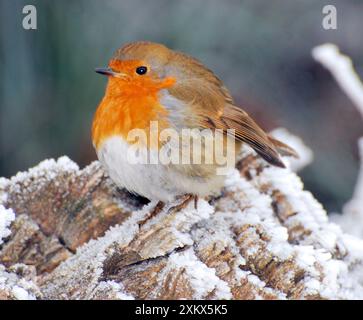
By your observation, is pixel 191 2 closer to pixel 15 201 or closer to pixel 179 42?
pixel 179 42

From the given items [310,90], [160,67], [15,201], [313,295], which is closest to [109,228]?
[15,201]

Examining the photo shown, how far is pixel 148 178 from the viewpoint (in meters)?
3.08

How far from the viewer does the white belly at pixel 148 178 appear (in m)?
3.06

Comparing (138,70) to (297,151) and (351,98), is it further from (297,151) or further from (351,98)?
(351,98)

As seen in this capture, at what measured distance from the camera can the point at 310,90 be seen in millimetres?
4703

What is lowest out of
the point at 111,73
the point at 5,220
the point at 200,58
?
the point at 5,220

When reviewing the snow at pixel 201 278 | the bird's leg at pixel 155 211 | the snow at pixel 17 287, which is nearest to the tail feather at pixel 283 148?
the bird's leg at pixel 155 211

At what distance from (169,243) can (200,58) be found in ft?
6.02

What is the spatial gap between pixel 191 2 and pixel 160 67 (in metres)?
1.17

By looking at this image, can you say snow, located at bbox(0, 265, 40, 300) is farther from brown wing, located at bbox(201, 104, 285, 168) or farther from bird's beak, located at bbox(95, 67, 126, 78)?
brown wing, located at bbox(201, 104, 285, 168)

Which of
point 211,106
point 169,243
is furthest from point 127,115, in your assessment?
point 169,243

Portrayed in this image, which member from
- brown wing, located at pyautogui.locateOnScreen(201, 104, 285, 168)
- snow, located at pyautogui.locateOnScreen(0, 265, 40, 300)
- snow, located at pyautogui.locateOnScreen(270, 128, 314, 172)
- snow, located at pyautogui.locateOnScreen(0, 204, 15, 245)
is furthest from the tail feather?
snow, located at pyautogui.locateOnScreen(0, 265, 40, 300)

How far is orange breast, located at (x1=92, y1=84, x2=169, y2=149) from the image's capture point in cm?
306

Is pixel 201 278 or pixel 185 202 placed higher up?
pixel 185 202
